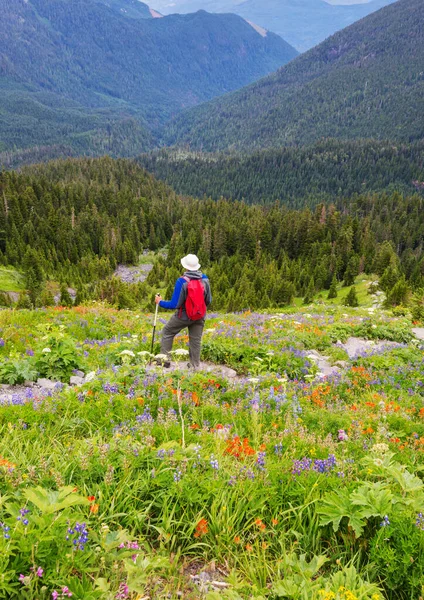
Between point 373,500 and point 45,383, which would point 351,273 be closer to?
point 45,383

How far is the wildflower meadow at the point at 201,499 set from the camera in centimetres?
293

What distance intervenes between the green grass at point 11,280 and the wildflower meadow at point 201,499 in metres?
85.6

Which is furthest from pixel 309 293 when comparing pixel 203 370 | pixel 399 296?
pixel 203 370

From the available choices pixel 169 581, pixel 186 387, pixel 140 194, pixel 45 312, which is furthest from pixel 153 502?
pixel 140 194

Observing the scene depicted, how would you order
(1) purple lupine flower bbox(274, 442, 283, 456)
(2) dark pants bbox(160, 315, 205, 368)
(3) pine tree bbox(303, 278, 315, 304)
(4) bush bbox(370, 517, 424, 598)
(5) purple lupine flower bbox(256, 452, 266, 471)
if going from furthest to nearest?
(3) pine tree bbox(303, 278, 315, 304), (2) dark pants bbox(160, 315, 205, 368), (1) purple lupine flower bbox(274, 442, 283, 456), (5) purple lupine flower bbox(256, 452, 266, 471), (4) bush bbox(370, 517, 424, 598)

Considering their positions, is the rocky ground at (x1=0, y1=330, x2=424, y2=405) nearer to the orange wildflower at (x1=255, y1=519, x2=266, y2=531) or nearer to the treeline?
the orange wildflower at (x1=255, y1=519, x2=266, y2=531)

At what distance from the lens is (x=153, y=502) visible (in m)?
3.78

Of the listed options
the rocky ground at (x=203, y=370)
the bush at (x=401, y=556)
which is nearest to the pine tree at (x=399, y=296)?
the rocky ground at (x=203, y=370)

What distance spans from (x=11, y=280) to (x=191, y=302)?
90.1 meters

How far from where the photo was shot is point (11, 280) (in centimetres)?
8650

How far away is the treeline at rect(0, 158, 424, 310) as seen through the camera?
8369cm

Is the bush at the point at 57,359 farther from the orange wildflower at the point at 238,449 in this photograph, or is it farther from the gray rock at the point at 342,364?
the gray rock at the point at 342,364

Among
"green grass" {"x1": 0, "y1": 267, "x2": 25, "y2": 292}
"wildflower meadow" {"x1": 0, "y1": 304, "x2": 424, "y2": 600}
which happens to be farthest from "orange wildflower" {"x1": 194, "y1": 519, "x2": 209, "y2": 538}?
"green grass" {"x1": 0, "y1": 267, "x2": 25, "y2": 292}

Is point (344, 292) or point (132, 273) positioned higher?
point (344, 292)
